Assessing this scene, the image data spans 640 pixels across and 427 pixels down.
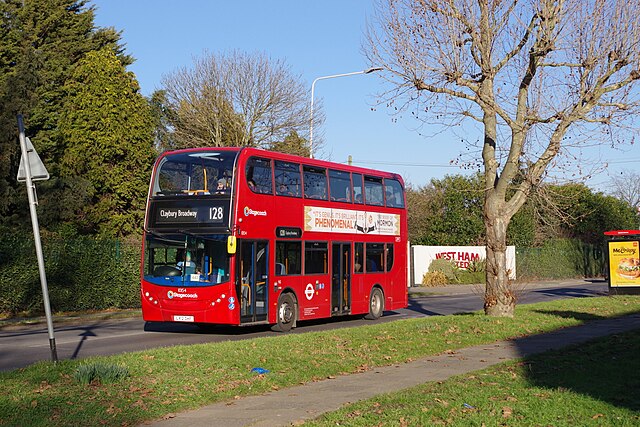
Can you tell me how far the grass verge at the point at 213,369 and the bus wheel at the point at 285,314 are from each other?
2.67 m

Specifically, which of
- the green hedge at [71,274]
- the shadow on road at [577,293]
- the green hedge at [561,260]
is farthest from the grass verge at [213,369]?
the green hedge at [561,260]

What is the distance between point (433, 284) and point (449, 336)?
33544 millimetres

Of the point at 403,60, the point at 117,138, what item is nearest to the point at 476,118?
the point at 403,60

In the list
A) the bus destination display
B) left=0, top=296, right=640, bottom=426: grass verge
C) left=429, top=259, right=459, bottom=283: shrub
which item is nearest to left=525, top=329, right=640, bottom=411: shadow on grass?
left=0, top=296, right=640, bottom=426: grass verge

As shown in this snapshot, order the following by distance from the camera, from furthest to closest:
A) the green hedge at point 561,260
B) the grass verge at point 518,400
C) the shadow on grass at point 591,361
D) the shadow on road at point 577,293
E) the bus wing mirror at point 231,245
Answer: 1. the green hedge at point 561,260
2. the shadow on road at point 577,293
3. the bus wing mirror at point 231,245
4. the shadow on grass at point 591,361
5. the grass verge at point 518,400

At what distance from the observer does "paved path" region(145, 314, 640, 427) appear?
9.46 metres

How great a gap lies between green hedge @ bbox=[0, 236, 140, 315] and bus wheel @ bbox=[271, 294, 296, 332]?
965 centimetres

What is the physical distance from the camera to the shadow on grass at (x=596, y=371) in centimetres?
1033

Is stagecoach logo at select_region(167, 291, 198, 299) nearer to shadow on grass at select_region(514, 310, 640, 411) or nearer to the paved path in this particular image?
the paved path

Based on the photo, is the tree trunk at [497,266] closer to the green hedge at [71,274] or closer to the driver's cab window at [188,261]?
the green hedge at [71,274]

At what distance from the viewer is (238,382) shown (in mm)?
11547

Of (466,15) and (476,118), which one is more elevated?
(466,15)

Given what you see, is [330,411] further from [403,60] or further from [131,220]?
[131,220]

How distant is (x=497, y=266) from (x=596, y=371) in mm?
8139
